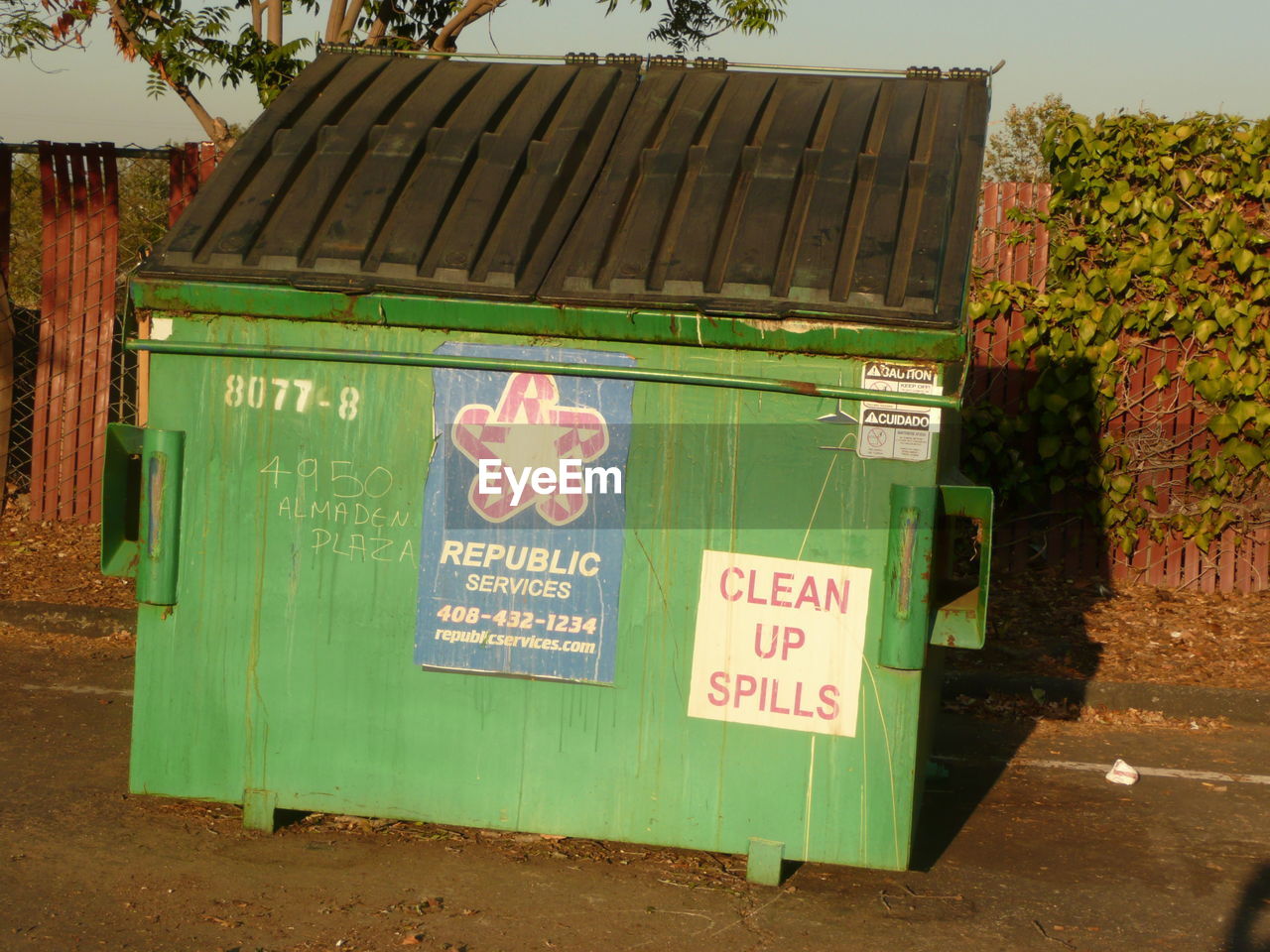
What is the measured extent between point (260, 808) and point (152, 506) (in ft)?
3.37

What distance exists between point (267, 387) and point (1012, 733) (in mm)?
3872

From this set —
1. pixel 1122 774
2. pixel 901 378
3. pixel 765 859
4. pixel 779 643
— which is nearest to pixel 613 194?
pixel 901 378

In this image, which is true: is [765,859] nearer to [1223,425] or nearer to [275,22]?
[1223,425]

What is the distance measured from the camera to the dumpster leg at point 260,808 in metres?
4.23

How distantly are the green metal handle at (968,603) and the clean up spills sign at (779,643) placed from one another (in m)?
0.28

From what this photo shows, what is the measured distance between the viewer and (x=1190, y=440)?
791 centimetres

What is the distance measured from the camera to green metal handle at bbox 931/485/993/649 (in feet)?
12.7

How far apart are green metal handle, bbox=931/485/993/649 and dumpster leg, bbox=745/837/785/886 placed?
78 cm

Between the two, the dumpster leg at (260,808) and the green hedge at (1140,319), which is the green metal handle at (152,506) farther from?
the green hedge at (1140,319)

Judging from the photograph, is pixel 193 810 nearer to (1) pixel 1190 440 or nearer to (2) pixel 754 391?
(2) pixel 754 391

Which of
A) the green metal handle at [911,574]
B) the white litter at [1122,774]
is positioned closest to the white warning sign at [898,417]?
the green metal handle at [911,574]

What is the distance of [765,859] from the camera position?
3.99 metres

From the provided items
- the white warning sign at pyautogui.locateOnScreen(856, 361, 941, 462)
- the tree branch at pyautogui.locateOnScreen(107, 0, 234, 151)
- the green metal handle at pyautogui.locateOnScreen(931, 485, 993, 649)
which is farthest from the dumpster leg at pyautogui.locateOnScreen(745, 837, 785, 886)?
the tree branch at pyautogui.locateOnScreen(107, 0, 234, 151)

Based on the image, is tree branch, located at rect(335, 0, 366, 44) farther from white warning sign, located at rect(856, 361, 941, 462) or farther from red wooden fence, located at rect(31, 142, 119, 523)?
white warning sign, located at rect(856, 361, 941, 462)
